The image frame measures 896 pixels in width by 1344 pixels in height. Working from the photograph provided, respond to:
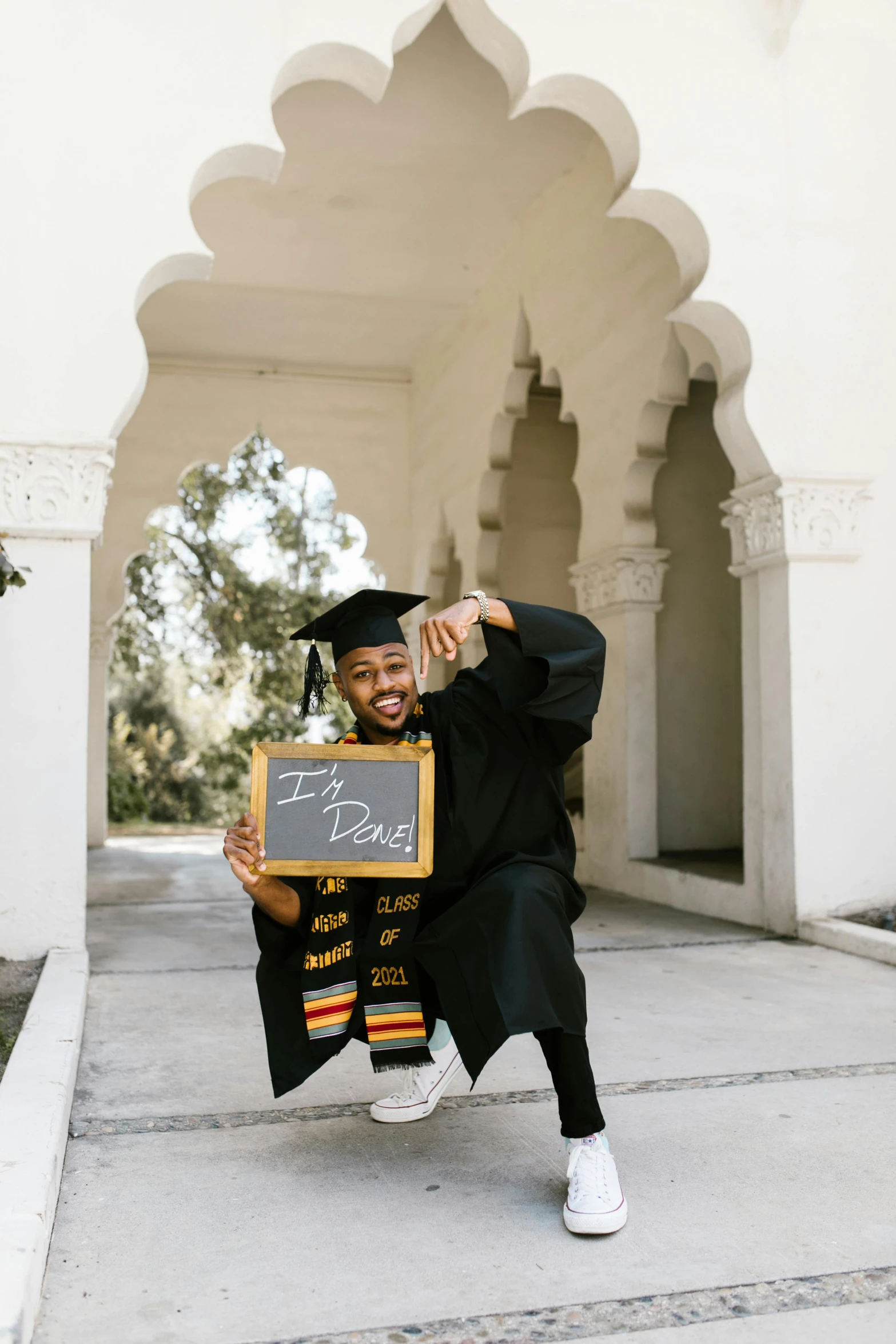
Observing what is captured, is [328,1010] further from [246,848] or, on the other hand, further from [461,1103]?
[461,1103]

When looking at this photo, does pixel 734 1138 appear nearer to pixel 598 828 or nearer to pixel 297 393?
pixel 598 828

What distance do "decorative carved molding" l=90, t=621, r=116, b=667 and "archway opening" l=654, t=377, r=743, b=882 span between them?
592 cm

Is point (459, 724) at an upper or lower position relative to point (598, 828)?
upper

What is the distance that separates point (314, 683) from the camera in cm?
297

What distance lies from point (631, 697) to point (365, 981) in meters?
5.17

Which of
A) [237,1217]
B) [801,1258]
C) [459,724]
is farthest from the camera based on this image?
[459,724]

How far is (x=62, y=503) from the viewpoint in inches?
191

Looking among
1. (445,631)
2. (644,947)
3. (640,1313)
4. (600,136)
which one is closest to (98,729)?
(644,947)

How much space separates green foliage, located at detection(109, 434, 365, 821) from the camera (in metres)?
17.3

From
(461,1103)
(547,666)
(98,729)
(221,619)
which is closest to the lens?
(547,666)

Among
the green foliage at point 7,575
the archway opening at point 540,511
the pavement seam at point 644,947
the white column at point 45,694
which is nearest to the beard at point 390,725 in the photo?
the green foliage at point 7,575

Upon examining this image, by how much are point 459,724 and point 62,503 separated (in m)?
2.73

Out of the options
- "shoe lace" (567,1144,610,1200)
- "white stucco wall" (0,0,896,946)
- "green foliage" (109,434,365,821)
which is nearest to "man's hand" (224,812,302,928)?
"shoe lace" (567,1144,610,1200)

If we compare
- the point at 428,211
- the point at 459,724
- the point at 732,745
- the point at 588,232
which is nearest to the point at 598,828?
the point at 732,745
